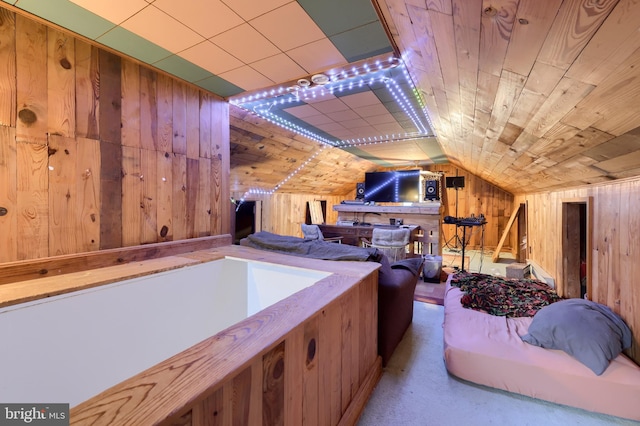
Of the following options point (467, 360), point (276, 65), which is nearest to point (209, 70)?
point (276, 65)

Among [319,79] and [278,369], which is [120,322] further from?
[319,79]

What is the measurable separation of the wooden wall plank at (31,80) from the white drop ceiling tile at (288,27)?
1236mm

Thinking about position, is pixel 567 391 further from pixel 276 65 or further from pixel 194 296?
pixel 276 65

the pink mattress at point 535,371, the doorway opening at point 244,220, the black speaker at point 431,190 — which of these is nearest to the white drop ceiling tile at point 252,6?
the pink mattress at point 535,371

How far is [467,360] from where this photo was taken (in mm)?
1820

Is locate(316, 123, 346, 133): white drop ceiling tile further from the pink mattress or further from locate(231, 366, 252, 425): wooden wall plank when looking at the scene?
locate(231, 366, 252, 425): wooden wall plank

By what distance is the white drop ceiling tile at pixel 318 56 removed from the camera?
198cm

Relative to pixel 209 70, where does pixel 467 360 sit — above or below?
below

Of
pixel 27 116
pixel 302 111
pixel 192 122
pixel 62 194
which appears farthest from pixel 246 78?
pixel 62 194

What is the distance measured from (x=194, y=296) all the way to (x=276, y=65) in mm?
1957

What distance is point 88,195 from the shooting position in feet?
5.95

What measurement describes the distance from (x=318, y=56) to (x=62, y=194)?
198 cm

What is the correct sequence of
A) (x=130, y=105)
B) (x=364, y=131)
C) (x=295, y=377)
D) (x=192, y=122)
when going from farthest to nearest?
1. (x=364, y=131)
2. (x=192, y=122)
3. (x=130, y=105)
4. (x=295, y=377)

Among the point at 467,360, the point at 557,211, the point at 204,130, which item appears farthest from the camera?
the point at 557,211
